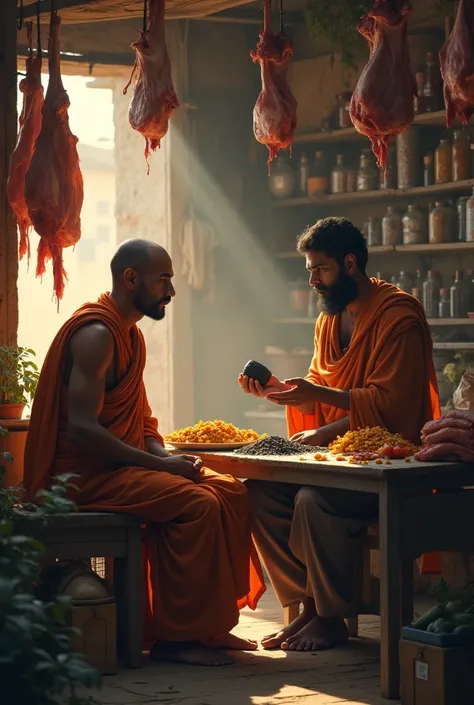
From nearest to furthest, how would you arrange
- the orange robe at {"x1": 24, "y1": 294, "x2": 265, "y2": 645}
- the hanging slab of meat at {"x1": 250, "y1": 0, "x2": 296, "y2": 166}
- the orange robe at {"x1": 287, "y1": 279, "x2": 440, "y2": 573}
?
the orange robe at {"x1": 24, "y1": 294, "x2": 265, "y2": 645} → the orange robe at {"x1": 287, "y1": 279, "x2": 440, "y2": 573} → the hanging slab of meat at {"x1": 250, "y1": 0, "x2": 296, "y2": 166}

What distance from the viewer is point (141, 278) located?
558cm

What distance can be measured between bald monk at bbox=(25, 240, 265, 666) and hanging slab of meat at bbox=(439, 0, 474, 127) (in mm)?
1448

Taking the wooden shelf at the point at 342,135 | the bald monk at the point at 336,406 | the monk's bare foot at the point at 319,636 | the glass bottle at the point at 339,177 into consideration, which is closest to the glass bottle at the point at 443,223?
the wooden shelf at the point at 342,135

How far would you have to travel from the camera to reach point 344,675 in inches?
198

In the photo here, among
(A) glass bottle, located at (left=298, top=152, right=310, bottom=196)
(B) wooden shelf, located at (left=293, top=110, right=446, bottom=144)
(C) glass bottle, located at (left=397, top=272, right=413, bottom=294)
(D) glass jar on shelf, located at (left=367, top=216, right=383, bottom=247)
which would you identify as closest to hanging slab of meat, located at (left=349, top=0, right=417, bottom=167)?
(B) wooden shelf, located at (left=293, top=110, right=446, bottom=144)

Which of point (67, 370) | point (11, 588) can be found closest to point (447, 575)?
point (67, 370)

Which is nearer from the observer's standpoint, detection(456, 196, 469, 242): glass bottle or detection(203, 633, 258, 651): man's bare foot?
detection(203, 633, 258, 651): man's bare foot

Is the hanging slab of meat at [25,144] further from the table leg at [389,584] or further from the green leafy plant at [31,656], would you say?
the green leafy plant at [31,656]

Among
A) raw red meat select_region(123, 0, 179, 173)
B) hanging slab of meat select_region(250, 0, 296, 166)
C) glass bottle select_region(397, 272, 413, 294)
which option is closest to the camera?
raw red meat select_region(123, 0, 179, 173)

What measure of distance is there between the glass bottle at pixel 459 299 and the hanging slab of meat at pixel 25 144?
2824 mm

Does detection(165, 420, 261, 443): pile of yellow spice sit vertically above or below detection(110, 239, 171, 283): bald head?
below

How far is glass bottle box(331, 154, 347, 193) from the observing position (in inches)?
348

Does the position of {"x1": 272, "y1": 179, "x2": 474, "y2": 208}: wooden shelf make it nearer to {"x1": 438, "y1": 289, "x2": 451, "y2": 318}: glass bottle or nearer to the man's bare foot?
{"x1": 438, "y1": 289, "x2": 451, "y2": 318}: glass bottle

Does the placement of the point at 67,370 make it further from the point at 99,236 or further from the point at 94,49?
the point at 99,236
